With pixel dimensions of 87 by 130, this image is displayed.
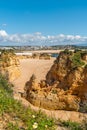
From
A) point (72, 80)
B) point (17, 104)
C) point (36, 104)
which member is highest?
point (17, 104)

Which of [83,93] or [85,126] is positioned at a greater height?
[85,126]

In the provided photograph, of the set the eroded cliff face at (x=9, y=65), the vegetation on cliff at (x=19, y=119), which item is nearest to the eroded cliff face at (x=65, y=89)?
the eroded cliff face at (x=9, y=65)

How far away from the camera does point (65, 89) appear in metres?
18.4

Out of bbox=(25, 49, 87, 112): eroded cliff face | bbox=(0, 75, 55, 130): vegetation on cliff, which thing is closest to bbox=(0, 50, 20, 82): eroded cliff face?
bbox=(25, 49, 87, 112): eroded cliff face

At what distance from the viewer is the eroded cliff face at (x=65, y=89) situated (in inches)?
687

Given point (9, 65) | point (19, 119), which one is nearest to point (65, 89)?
point (9, 65)

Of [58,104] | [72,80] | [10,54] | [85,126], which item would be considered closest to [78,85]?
[72,80]

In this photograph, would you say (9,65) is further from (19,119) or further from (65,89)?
(19,119)

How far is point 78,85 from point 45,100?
82.6 inches

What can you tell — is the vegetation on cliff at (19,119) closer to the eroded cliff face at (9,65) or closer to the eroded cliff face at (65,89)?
the eroded cliff face at (65,89)

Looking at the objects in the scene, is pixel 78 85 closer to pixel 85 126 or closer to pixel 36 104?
pixel 36 104

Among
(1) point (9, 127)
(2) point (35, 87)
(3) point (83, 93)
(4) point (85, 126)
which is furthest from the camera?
(2) point (35, 87)

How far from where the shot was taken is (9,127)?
5070mm

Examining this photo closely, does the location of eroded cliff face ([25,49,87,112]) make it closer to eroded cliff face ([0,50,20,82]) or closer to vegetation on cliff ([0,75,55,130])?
eroded cliff face ([0,50,20,82])
